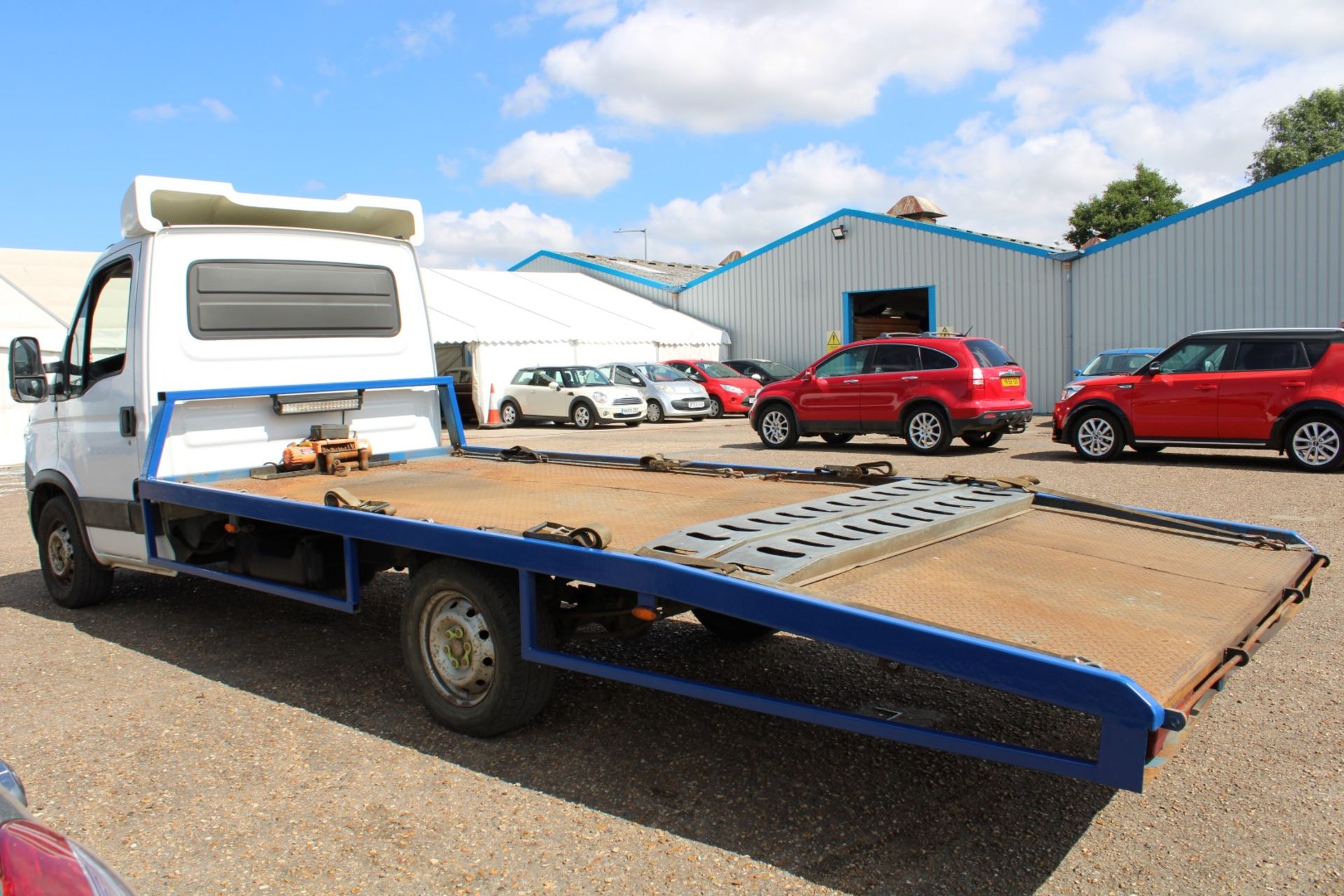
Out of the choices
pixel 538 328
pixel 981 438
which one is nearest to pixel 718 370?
pixel 538 328

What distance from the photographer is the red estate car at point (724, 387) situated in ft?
82.3

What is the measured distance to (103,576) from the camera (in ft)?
21.2

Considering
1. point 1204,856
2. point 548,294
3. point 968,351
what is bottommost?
point 1204,856

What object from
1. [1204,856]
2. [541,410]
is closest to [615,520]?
[1204,856]

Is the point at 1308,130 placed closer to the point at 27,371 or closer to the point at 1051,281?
the point at 1051,281

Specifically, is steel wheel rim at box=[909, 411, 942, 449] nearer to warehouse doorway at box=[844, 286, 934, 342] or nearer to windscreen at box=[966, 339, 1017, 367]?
windscreen at box=[966, 339, 1017, 367]

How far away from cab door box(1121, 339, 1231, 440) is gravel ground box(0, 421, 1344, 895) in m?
7.27

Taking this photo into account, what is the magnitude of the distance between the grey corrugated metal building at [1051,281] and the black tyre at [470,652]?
21.7 meters

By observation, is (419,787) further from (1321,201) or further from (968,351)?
(1321,201)

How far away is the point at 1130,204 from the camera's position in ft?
167

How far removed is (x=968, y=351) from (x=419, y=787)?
12153mm

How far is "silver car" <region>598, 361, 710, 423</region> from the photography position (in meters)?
23.7

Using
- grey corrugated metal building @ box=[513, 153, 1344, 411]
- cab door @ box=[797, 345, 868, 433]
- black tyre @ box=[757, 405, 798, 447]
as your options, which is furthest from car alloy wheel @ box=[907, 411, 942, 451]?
grey corrugated metal building @ box=[513, 153, 1344, 411]

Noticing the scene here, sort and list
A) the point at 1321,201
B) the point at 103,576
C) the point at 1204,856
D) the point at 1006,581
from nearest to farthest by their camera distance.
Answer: the point at 1204,856
the point at 1006,581
the point at 103,576
the point at 1321,201
